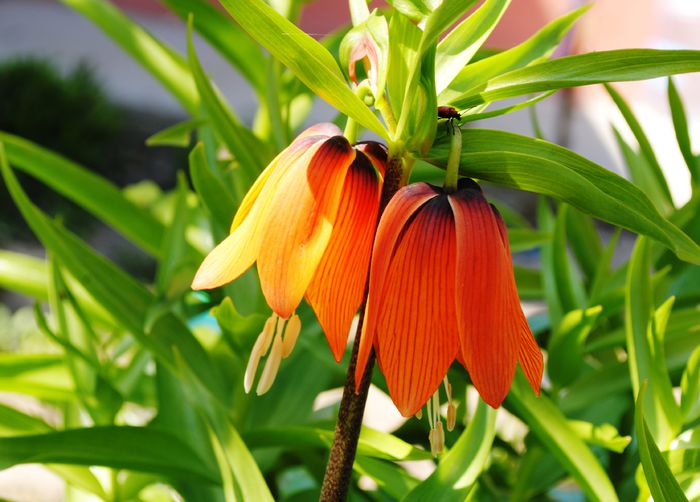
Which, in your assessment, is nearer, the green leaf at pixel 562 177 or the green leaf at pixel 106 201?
the green leaf at pixel 562 177

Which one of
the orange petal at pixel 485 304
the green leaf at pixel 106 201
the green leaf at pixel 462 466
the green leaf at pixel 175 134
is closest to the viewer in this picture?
the orange petal at pixel 485 304

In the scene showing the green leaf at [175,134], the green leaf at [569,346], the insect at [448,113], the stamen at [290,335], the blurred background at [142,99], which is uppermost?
the blurred background at [142,99]

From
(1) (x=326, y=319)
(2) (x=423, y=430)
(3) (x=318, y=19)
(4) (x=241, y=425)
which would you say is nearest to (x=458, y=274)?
(1) (x=326, y=319)

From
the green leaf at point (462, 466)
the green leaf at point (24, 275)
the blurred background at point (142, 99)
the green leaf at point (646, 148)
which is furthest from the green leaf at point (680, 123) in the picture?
the blurred background at point (142, 99)

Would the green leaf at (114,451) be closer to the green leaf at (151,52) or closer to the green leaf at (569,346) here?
the green leaf at (569,346)

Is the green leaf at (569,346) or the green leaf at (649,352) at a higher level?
the green leaf at (569,346)

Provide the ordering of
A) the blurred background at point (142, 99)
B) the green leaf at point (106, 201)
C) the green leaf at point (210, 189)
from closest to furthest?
the green leaf at point (210, 189) → the green leaf at point (106, 201) → the blurred background at point (142, 99)
